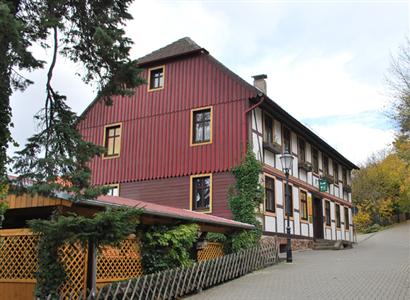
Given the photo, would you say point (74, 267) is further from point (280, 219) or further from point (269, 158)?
point (280, 219)

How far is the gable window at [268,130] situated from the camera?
2075 centimetres

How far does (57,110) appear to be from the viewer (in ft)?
35.7

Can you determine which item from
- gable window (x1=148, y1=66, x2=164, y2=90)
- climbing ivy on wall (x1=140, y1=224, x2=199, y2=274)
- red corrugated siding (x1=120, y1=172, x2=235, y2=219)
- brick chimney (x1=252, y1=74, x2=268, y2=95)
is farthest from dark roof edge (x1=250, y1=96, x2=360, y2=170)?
climbing ivy on wall (x1=140, y1=224, x2=199, y2=274)

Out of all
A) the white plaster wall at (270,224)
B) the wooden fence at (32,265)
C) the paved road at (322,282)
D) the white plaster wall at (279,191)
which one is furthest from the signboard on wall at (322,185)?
the wooden fence at (32,265)

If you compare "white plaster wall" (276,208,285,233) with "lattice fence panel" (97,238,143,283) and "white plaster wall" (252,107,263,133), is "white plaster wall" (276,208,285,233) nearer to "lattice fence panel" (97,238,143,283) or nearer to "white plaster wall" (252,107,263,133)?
"white plaster wall" (252,107,263,133)

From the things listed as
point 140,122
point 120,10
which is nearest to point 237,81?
point 140,122

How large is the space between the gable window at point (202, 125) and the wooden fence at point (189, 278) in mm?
5370

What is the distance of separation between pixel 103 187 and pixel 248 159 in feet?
32.7

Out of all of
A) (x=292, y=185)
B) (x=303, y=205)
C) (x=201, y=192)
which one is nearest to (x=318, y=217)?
(x=303, y=205)

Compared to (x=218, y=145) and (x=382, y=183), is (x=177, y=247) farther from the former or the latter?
(x=382, y=183)

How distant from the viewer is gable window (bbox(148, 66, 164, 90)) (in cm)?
2184

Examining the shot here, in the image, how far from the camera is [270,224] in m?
19.9

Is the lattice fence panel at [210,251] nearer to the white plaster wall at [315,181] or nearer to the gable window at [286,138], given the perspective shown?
the gable window at [286,138]

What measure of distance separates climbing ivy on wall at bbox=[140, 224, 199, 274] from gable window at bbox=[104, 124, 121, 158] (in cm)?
1122
